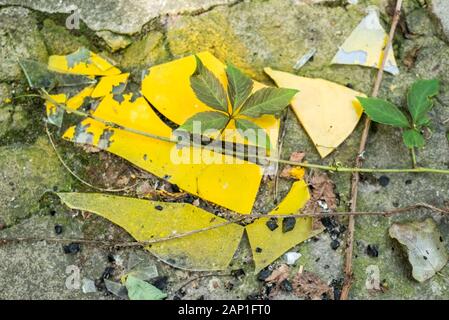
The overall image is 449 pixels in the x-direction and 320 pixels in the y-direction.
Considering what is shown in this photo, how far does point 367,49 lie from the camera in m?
2.12

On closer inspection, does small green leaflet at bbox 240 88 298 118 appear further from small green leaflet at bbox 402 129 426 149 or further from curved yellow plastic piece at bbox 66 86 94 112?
curved yellow plastic piece at bbox 66 86 94 112

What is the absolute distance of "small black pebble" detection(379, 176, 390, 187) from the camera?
78.3 inches

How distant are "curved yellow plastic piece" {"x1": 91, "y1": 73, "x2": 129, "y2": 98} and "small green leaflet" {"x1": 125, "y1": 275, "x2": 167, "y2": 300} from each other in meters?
0.64

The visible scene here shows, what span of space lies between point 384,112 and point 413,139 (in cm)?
12

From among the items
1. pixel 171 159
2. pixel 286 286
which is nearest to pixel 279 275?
pixel 286 286

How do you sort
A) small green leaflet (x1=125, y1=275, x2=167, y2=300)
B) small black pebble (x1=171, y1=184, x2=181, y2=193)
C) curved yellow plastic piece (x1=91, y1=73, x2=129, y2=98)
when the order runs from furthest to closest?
curved yellow plastic piece (x1=91, y1=73, x2=129, y2=98) < small black pebble (x1=171, y1=184, x2=181, y2=193) < small green leaflet (x1=125, y1=275, x2=167, y2=300)

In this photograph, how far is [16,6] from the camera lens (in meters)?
2.19

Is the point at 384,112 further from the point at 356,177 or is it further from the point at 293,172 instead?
the point at 293,172

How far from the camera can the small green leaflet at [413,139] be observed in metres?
1.95

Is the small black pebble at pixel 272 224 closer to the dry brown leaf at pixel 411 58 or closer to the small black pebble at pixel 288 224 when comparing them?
the small black pebble at pixel 288 224

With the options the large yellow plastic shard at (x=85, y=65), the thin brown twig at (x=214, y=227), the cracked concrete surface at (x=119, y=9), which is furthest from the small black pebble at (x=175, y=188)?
the cracked concrete surface at (x=119, y=9)

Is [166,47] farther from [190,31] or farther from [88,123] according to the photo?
[88,123]

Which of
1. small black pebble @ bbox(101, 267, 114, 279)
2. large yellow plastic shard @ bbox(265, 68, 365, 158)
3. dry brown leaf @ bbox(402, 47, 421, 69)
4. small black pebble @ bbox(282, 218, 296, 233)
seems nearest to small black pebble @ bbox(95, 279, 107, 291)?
small black pebble @ bbox(101, 267, 114, 279)
